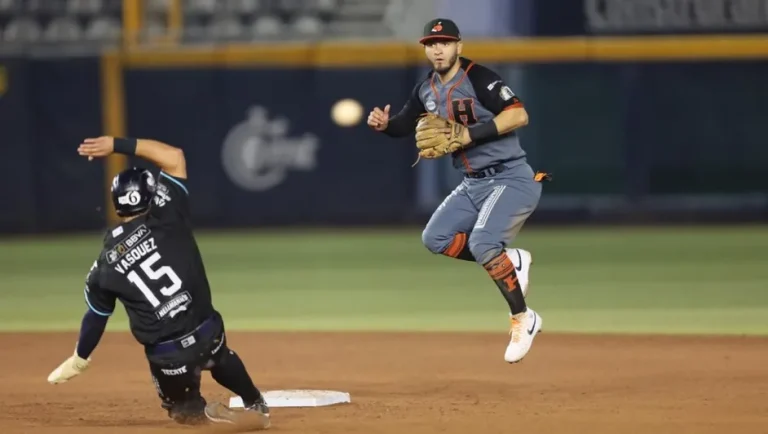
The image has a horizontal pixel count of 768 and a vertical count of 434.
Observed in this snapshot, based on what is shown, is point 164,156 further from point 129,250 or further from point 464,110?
point 464,110

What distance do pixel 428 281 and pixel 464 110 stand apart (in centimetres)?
461

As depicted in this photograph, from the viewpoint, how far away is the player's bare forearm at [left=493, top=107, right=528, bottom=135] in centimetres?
631

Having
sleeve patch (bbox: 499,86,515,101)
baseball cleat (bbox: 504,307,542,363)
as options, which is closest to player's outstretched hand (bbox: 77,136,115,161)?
sleeve patch (bbox: 499,86,515,101)

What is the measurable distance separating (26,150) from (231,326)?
6584mm

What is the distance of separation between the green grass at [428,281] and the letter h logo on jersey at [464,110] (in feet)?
8.16

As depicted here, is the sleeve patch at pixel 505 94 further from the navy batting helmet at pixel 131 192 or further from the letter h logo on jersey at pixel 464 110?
the navy batting helmet at pixel 131 192

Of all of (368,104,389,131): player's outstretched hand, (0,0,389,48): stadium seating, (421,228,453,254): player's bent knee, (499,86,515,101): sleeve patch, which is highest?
(499,86,515,101): sleeve patch

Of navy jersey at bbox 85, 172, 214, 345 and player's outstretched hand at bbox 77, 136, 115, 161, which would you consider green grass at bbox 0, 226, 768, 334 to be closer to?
navy jersey at bbox 85, 172, 214, 345

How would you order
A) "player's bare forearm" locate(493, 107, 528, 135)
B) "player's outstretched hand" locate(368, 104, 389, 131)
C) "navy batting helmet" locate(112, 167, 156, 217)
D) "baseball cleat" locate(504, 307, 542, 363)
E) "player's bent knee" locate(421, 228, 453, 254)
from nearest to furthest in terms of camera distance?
"navy batting helmet" locate(112, 167, 156, 217) → "player's bare forearm" locate(493, 107, 528, 135) → "baseball cleat" locate(504, 307, 542, 363) → "player's bent knee" locate(421, 228, 453, 254) → "player's outstretched hand" locate(368, 104, 389, 131)

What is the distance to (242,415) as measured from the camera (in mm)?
5344

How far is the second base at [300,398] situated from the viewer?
6.02m

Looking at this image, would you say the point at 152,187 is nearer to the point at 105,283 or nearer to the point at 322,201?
the point at 105,283

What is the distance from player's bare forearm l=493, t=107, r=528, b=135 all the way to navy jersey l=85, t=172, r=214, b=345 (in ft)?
5.92

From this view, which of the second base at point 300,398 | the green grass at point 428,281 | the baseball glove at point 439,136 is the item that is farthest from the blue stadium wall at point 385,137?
the second base at point 300,398
